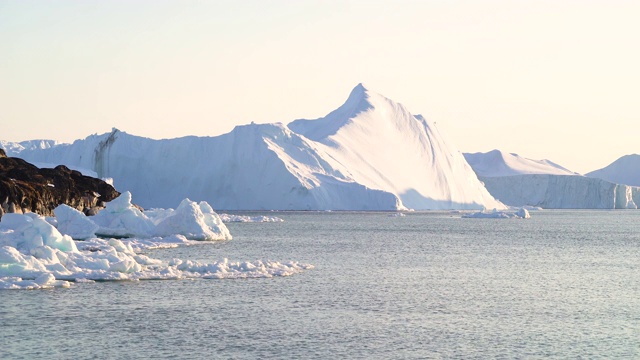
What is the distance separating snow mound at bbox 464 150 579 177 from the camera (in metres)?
176

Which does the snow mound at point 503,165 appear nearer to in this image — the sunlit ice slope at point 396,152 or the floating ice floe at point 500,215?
the sunlit ice slope at point 396,152

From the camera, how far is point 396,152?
12069 cm

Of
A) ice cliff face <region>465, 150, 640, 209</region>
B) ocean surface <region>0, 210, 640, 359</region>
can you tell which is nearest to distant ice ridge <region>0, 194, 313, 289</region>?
ocean surface <region>0, 210, 640, 359</region>

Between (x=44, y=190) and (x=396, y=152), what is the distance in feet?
243

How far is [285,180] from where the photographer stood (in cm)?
9438

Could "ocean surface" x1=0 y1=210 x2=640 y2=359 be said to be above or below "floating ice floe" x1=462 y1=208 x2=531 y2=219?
below

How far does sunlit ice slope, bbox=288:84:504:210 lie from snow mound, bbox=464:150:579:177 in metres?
45.7

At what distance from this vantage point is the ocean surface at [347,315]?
16969 millimetres

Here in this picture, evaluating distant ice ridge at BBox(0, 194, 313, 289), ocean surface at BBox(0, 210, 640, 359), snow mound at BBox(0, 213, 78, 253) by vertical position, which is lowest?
ocean surface at BBox(0, 210, 640, 359)

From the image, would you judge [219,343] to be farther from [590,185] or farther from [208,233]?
[590,185]

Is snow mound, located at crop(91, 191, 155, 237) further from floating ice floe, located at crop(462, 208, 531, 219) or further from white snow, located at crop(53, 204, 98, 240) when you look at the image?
floating ice floe, located at crop(462, 208, 531, 219)

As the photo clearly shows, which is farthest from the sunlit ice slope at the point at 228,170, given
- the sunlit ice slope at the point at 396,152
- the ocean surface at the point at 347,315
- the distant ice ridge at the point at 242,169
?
the ocean surface at the point at 347,315

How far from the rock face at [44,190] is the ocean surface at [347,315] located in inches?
612

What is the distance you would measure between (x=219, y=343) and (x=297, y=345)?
161cm
